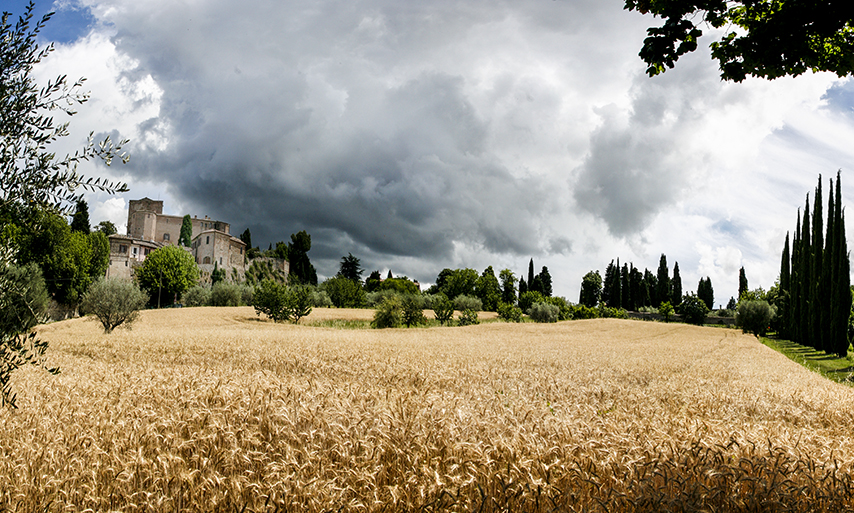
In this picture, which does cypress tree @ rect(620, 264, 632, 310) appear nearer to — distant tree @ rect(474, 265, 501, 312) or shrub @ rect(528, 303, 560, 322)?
distant tree @ rect(474, 265, 501, 312)

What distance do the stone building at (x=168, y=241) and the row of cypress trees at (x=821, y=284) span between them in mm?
89585

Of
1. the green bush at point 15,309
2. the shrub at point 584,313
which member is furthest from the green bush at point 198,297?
the green bush at point 15,309

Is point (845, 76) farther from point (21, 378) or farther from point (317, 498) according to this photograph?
point (21, 378)

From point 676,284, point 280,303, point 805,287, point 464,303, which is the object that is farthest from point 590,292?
point 280,303

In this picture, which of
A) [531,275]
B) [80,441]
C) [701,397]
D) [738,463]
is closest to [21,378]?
[80,441]

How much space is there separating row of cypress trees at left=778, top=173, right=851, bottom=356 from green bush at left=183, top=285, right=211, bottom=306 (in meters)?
64.4

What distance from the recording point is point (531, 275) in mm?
104062

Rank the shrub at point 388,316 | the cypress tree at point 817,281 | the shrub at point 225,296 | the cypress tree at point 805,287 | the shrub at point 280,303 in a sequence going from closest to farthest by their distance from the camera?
the cypress tree at point 817,281 < the cypress tree at point 805,287 < the shrub at point 388,316 < the shrub at point 280,303 < the shrub at point 225,296

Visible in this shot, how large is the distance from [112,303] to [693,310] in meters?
74.6

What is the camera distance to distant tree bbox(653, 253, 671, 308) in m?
99.4

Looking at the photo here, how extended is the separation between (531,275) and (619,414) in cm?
10130

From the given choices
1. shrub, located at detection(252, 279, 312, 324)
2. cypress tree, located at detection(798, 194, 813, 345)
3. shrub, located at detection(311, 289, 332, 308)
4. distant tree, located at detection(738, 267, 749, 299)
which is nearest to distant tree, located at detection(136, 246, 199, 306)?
shrub, located at detection(311, 289, 332, 308)

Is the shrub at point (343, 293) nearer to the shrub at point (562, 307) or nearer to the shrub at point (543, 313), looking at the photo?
the shrub at point (543, 313)

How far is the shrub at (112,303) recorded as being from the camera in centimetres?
2264
